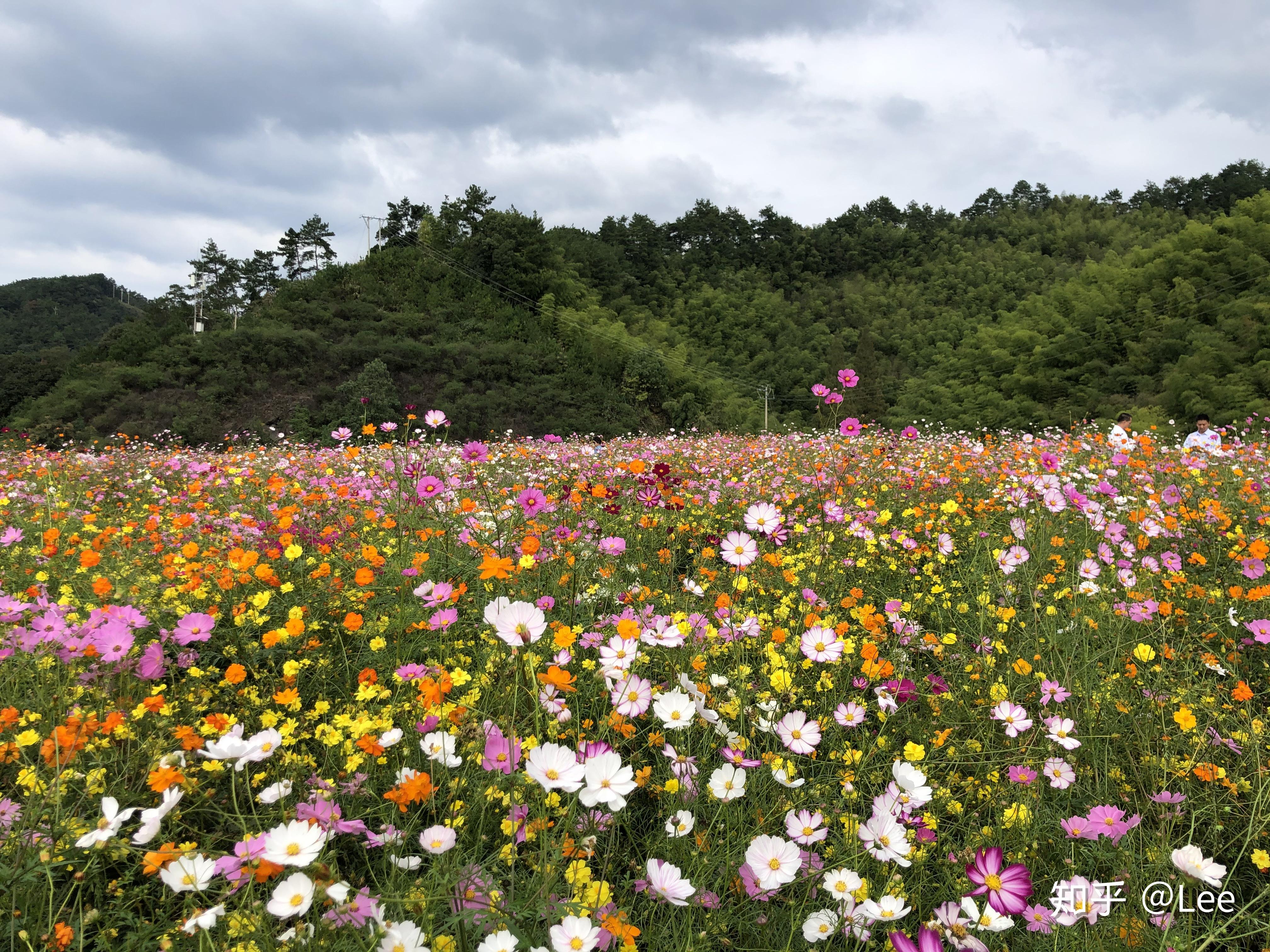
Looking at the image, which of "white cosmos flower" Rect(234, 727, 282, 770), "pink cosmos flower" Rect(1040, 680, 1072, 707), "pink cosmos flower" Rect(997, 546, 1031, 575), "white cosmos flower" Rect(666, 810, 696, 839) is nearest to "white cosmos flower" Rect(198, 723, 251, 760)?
"white cosmos flower" Rect(234, 727, 282, 770)

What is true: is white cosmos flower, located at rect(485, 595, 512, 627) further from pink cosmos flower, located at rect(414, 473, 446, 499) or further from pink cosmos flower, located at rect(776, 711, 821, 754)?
pink cosmos flower, located at rect(414, 473, 446, 499)

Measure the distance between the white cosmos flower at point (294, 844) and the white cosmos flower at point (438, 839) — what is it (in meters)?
0.16

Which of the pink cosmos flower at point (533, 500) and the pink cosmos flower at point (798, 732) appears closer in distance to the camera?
the pink cosmos flower at point (798, 732)

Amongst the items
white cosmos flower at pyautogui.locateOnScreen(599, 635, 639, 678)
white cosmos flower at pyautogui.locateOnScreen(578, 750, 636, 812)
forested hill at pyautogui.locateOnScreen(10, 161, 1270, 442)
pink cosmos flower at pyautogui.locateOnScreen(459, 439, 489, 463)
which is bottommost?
white cosmos flower at pyautogui.locateOnScreen(578, 750, 636, 812)

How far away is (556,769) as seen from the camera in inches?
38.6

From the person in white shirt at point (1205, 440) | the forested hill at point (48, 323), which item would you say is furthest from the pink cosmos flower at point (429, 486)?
the forested hill at point (48, 323)

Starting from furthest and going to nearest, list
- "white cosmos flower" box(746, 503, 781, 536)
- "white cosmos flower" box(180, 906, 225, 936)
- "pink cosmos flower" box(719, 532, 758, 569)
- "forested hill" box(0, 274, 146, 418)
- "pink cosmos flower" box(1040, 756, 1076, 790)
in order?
"forested hill" box(0, 274, 146, 418), "white cosmos flower" box(746, 503, 781, 536), "pink cosmos flower" box(719, 532, 758, 569), "pink cosmos flower" box(1040, 756, 1076, 790), "white cosmos flower" box(180, 906, 225, 936)

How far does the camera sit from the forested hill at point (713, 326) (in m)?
21.9

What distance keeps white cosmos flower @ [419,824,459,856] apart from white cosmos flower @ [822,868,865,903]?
0.64m

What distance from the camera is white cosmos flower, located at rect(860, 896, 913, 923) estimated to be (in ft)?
3.06

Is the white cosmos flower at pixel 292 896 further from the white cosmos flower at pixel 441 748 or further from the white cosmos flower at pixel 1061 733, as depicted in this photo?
the white cosmos flower at pixel 1061 733

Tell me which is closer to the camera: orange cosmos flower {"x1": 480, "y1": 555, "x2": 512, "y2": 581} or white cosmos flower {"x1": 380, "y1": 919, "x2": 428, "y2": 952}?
white cosmos flower {"x1": 380, "y1": 919, "x2": 428, "y2": 952}

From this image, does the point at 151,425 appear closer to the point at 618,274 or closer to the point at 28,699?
the point at 28,699

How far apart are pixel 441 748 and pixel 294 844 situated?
31cm
